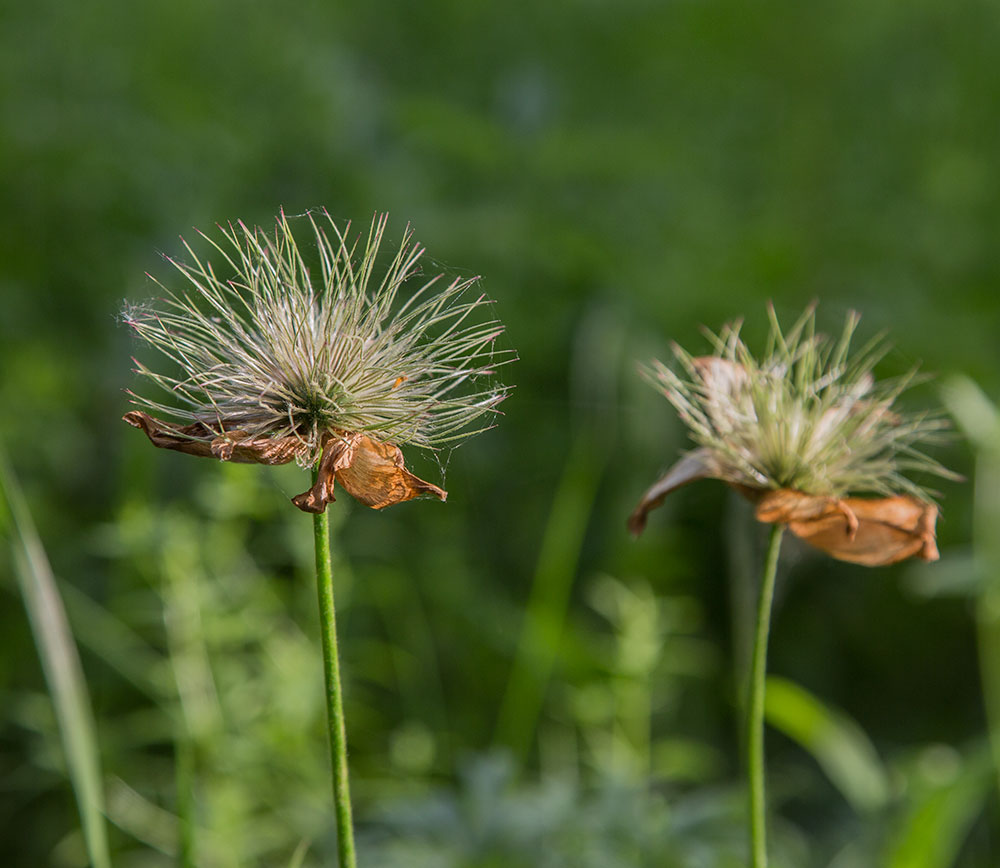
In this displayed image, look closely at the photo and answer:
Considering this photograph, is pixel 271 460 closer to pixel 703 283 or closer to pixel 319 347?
pixel 319 347

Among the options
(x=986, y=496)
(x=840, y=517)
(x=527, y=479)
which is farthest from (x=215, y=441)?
(x=527, y=479)

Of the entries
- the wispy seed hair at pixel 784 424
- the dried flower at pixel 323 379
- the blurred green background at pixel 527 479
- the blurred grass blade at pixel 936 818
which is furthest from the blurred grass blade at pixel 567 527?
the dried flower at pixel 323 379

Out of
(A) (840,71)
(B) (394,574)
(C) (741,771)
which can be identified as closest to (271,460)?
(B) (394,574)

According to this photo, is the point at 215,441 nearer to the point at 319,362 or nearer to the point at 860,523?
the point at 319,362

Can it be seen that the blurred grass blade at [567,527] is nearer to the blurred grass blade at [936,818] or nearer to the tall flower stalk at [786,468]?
the blurred grass blade at [936,818]

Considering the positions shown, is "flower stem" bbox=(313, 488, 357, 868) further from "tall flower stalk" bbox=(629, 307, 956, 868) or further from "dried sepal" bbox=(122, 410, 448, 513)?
"tall flower stalk" bbox=(629, 307, 956, 868)
